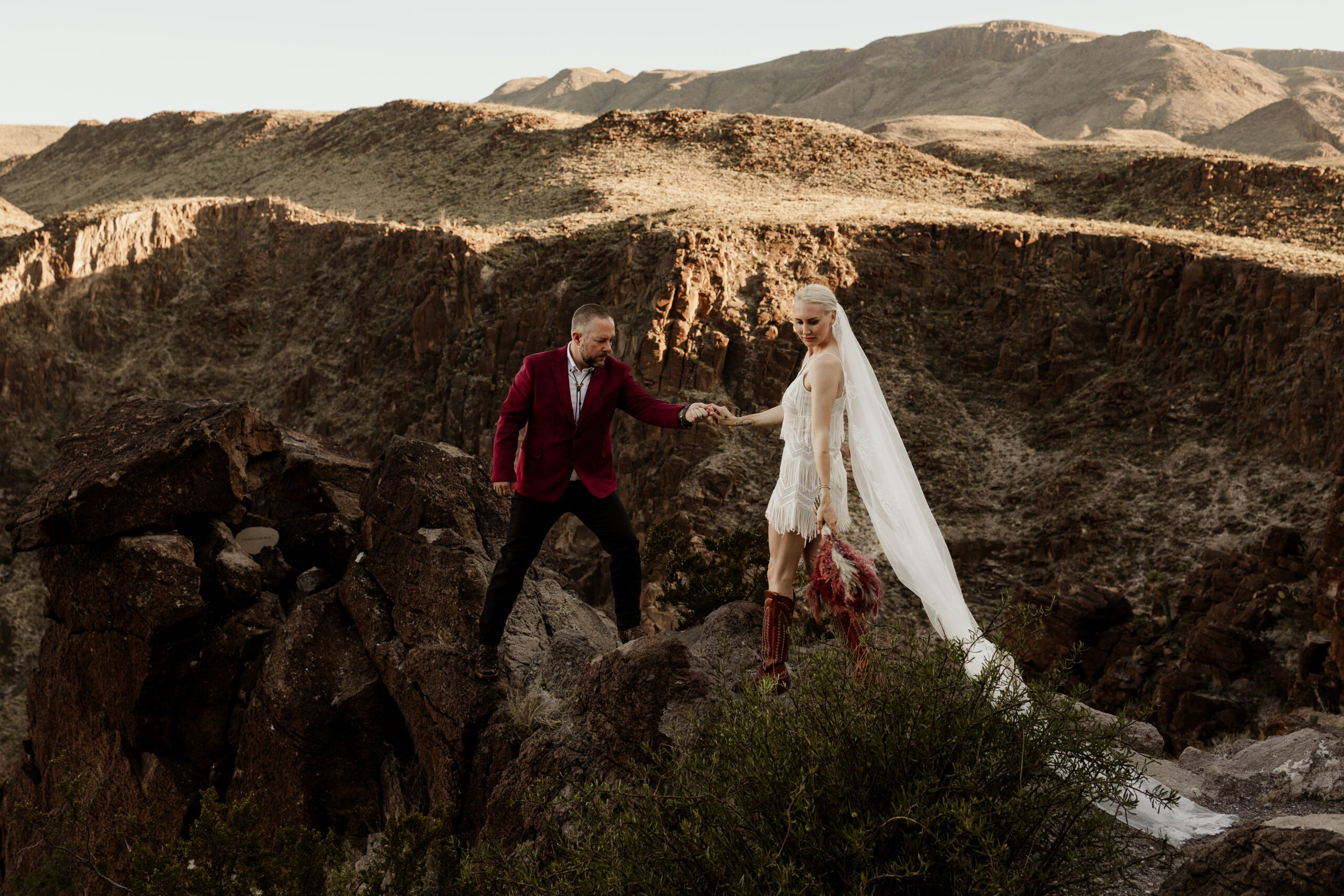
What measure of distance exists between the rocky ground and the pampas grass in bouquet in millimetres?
929

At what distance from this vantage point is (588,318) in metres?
5.48

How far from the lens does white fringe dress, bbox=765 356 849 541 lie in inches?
191

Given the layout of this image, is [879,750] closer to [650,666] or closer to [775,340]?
[650,666]

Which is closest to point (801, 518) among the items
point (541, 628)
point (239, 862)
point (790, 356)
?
point (541, 628)

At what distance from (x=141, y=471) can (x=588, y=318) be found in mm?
4337

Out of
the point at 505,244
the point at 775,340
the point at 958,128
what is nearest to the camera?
the point at 775,340

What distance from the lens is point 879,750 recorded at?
9.79ft

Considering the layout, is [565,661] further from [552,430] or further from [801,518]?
[801,518]

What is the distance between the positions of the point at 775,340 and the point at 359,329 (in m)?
12.5

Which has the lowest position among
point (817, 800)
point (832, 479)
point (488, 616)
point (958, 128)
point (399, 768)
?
point (399, 768)

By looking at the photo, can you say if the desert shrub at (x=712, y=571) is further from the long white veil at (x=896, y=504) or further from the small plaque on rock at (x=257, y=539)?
the long white veil at (x=896, y=504)

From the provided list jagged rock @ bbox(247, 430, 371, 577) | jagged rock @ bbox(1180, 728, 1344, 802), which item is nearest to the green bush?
jagged rock @ bbox(247, 430, 371, 577)

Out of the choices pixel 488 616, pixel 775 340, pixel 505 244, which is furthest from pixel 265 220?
pixel 488 616

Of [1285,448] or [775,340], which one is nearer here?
[1285,448]
